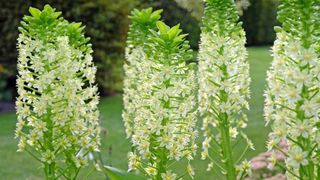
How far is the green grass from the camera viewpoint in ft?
27.6

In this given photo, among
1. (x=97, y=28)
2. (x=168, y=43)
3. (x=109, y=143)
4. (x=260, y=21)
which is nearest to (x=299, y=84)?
(x=168, y=43)

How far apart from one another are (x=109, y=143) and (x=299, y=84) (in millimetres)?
7681

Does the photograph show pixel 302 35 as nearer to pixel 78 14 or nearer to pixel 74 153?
pixel 74 153

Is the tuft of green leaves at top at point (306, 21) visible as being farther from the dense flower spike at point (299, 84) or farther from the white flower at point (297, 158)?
the white flower at point (297, 158)

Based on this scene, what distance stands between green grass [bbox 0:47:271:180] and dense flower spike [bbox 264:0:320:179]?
10.2 ft

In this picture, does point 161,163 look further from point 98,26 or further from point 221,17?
point 98,26

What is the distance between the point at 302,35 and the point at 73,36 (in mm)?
1295

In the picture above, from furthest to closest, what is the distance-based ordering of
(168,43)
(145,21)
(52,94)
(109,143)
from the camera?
(109,143), (145,21), (52,94), (168,43)

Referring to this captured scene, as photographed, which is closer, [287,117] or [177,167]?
[287,117]

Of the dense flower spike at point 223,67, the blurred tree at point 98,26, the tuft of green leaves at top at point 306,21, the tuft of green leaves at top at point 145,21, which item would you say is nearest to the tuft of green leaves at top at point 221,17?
the dense flower spike at point 223,67

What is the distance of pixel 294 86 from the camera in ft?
8.84

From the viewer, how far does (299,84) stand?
2637 mm

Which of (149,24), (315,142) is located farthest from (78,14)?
(315,142)

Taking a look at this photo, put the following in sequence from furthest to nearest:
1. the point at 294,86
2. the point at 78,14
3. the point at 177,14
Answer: the point at 177,14
the point at 78,14
the point at 294,86
